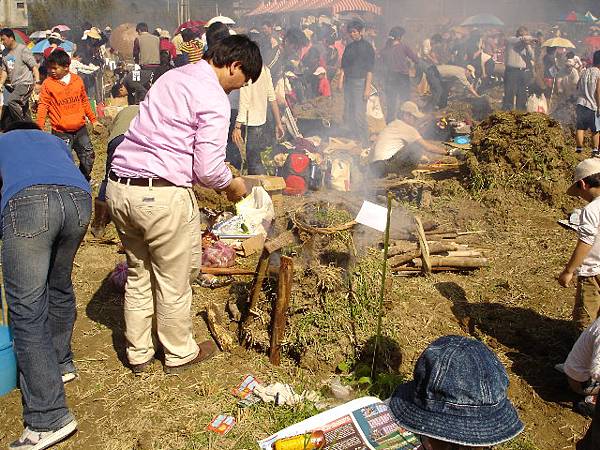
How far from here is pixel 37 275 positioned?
10.3 ft

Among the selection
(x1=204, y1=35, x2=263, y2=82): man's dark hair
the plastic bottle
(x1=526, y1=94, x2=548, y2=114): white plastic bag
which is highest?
(x1=204, y1=35, x2=263, y2=82): man's dark hair

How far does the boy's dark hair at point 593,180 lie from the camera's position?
4109 mm

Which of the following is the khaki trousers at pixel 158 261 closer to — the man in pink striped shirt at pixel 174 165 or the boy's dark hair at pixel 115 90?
the man in pink striped shirt at pixel 174 165

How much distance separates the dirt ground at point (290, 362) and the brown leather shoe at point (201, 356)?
0.18 ft

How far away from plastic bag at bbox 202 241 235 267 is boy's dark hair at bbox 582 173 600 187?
11.3 ft

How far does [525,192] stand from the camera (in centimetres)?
792

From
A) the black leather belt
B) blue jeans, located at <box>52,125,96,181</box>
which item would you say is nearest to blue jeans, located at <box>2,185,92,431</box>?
the black leather belt

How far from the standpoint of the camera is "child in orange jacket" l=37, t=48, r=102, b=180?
727 cm

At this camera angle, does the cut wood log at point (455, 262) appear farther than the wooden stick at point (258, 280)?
Yes

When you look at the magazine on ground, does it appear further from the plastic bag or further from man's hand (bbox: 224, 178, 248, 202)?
the plastic bag

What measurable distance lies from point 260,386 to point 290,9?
2820 cm

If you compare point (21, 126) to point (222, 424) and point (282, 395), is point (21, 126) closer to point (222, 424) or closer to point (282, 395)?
point (222, 424)

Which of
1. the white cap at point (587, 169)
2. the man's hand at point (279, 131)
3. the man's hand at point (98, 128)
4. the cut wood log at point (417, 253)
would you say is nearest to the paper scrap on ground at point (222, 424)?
the cut wood log at point (417, 253)

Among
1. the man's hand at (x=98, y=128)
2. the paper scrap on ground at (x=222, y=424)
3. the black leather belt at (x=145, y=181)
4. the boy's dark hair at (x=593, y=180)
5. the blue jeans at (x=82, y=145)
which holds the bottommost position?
the paper scrap on ground at (x=222, y=424)
